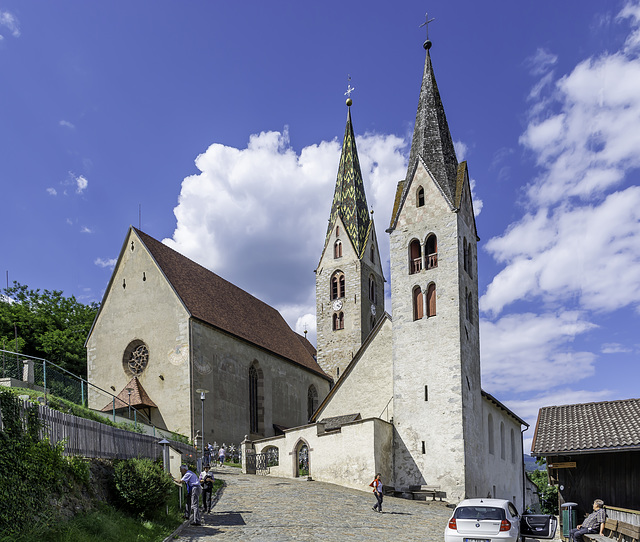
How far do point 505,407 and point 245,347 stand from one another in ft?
51.5

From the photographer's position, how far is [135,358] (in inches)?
1506

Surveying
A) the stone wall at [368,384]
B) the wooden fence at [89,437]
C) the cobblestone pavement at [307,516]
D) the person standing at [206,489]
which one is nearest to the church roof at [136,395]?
the stone wall at [368,384]

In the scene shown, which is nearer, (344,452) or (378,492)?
(378,492)

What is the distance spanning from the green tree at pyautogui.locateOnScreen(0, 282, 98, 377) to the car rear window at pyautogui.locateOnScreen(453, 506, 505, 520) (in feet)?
115

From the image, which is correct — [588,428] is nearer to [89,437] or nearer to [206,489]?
[206,489]

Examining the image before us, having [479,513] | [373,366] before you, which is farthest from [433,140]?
[479,513]

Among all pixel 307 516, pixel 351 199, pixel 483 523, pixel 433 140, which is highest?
pixel 351 199

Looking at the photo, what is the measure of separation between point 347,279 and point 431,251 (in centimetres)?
2003

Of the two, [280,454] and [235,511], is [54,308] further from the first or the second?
[235,511]

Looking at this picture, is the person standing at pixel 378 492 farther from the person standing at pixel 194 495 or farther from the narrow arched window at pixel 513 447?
the narrow arched window at pixel 513 447

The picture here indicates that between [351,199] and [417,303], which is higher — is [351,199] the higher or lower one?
the higher one

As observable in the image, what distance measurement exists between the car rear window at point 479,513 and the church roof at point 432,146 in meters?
21.6

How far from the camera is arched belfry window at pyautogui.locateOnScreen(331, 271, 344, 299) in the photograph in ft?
181

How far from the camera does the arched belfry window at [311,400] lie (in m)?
49.3
